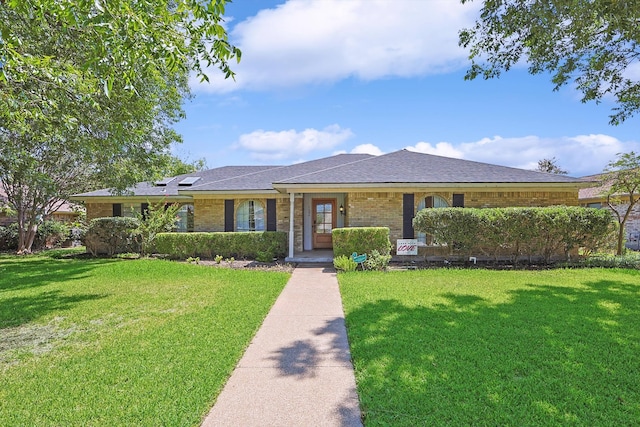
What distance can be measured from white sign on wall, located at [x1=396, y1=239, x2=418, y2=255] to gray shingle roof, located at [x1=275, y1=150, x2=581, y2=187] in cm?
217

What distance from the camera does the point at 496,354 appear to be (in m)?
4.54

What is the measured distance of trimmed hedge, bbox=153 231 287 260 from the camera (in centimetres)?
1416

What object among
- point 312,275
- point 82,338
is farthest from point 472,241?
point 82,338

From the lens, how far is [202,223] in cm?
1587

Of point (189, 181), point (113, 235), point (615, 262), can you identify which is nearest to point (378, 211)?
point (615, 262)

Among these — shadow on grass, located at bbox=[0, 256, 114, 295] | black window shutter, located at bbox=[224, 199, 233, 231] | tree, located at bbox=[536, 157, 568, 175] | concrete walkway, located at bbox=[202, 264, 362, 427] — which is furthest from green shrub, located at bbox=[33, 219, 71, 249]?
tree, located at bbox=[536, 157, 568, 175]

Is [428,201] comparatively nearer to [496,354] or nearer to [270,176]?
[270,176]

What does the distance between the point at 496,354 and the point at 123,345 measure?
5.12 metres

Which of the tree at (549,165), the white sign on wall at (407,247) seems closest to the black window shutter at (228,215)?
the white sign on wall at (407,247)

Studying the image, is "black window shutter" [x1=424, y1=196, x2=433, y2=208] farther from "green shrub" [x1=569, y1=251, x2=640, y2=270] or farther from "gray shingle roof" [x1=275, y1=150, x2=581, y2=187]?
"green shrub" [x1=569, y1=251, x2=640, y2=270]

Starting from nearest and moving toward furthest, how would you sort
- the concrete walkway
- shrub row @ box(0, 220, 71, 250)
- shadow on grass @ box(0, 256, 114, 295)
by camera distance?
the concrete walkway < shadow on grass @ box(0, 256, 114, 295) < shrub row @ box(0, 220, 71, 250)

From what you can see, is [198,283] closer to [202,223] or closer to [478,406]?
[202,223]

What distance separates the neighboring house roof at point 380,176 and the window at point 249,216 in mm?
861

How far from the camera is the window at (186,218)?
17.7m
